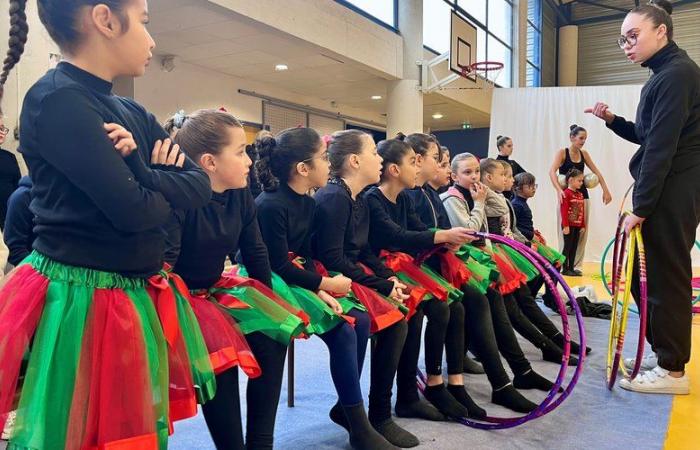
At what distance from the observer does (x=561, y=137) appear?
914 centimetres

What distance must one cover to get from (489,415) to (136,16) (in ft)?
6.33

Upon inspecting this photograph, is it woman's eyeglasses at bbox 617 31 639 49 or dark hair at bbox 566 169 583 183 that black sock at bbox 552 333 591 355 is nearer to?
woman's eyeglasses at bbox 617 31 639 49

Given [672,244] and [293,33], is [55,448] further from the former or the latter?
[293,33]

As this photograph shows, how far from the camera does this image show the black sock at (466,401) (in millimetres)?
2241

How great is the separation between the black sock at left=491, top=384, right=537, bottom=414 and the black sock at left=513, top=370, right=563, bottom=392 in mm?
250

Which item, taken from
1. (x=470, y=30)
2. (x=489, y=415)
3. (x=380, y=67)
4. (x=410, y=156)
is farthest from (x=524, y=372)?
(x=470, y=30)

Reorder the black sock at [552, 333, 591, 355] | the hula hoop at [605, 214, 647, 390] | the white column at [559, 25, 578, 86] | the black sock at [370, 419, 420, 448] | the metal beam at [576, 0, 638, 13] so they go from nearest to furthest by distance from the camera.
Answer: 1. the black sock at [370, 419, 420, 448]
2. the hula hoop at [605, 214, 647, 390]
3. the black sock at [552, 333, 591, 355]
4. the metal beam at [576, 0, 638, 13]
5. the white column at [559, 25, 578, 86]

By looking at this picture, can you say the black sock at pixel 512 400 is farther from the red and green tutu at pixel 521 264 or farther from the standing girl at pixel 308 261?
the red and green tutu at pixel 521 264

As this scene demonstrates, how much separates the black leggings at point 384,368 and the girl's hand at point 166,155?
1098mm

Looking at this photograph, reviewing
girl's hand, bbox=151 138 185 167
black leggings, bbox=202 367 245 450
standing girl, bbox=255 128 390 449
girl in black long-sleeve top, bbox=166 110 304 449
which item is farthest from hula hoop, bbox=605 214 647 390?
girl's hand, bbox=151 138 185 167

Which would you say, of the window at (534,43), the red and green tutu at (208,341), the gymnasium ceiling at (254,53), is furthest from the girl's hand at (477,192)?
the window at (534,43)

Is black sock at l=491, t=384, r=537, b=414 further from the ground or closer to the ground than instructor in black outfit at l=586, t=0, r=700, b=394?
closer to the ground

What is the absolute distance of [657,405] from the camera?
2.46 m

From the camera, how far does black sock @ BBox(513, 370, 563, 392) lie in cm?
258
